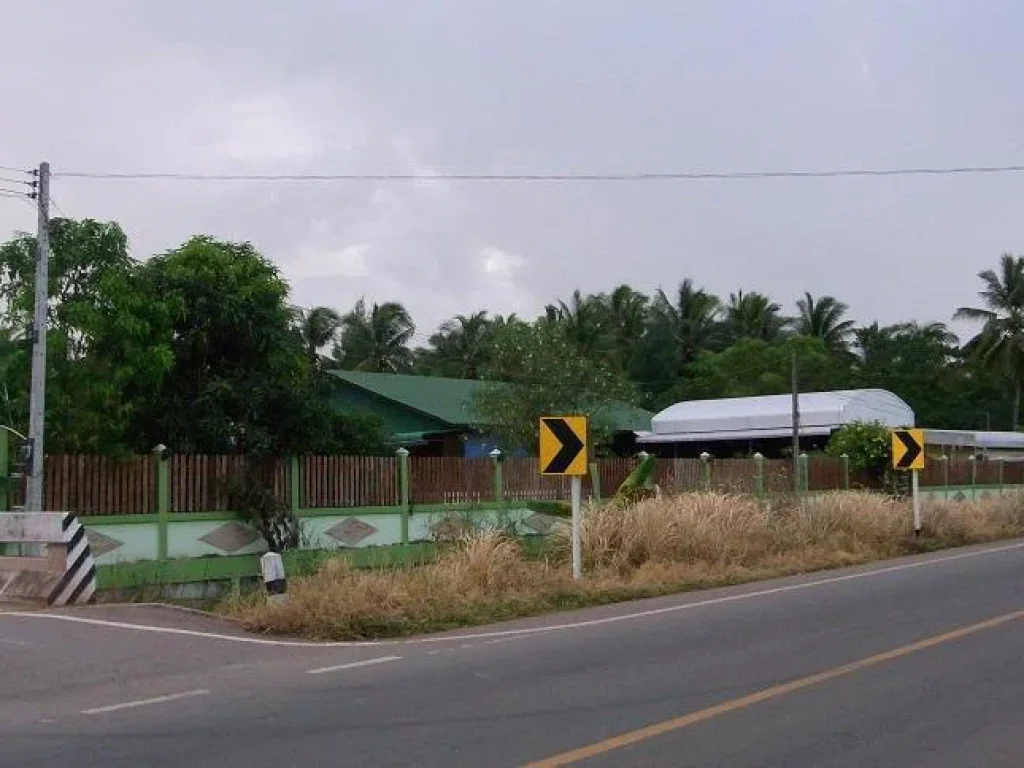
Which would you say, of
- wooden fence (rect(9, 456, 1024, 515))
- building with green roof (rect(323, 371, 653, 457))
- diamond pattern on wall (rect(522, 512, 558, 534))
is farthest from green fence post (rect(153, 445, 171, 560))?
building with green roof (rect(323, 371, 653, 457))

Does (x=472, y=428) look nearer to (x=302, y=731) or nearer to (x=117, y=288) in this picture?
(x=117, y=288)

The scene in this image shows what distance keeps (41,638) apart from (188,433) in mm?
7902

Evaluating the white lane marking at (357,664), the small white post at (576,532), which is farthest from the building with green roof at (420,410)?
the white lane marking at (357,664)

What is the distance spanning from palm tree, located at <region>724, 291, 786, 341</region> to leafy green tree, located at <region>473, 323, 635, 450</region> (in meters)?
26.2

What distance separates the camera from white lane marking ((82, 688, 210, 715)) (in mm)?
8844

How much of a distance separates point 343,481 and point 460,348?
39180mm

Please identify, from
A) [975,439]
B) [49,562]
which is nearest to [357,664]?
[49,562]

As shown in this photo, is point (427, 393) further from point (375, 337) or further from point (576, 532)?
point (576, 532)

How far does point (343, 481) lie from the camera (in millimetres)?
19734

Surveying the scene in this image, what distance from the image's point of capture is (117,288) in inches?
720

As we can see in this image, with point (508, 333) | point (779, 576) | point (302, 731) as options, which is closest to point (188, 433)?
point (779, 576)

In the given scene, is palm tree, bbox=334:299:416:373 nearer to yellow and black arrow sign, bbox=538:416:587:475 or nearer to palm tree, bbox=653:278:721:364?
palm tree, bbox=653:278:721:364

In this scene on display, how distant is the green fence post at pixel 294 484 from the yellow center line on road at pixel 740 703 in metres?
10.1

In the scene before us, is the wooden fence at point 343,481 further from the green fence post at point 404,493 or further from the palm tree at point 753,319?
the palm tree at point 753,319
